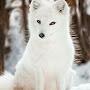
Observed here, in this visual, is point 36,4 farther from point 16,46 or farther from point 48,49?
point 16,46

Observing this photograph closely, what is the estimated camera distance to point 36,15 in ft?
8.53

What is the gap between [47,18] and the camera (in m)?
2.55

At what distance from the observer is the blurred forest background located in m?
5.50

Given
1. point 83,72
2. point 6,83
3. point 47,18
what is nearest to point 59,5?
point 47,18

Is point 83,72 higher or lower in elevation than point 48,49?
lower

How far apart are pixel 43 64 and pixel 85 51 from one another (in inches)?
127

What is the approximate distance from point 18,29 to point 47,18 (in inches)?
144

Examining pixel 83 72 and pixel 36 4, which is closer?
pixel 36 4

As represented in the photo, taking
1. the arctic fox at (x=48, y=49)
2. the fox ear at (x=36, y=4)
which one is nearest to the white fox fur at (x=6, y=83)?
the arctic fox at (x=48, y=49)

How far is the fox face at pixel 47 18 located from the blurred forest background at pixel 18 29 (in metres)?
2.61

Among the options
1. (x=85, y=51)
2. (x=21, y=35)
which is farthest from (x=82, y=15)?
(x=21, y=35)

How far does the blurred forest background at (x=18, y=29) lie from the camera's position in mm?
5500

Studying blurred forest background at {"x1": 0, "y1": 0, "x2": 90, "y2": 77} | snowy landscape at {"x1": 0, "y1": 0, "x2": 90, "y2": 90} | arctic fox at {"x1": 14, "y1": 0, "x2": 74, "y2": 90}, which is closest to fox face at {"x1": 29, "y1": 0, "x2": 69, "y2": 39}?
arctic fox at {"x1": 14, "y1": 0, "x2": 74, "y2": 90}

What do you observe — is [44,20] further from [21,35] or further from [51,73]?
[21,35]
